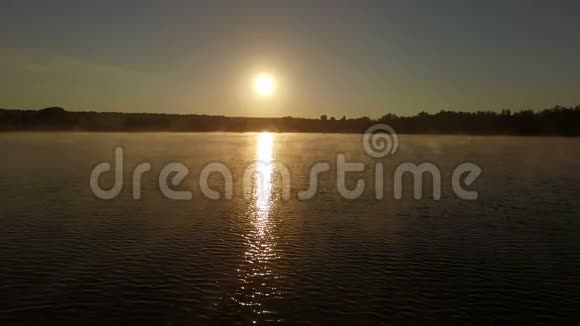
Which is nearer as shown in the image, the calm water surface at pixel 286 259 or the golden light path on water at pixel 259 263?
the calm water surface at pixel 286 259

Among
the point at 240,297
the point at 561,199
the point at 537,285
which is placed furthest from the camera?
the point at 561,199

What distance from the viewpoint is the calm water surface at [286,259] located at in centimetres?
1920

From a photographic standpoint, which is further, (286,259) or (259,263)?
(286,259)

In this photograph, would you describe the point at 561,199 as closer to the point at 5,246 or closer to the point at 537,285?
the point at 537,285

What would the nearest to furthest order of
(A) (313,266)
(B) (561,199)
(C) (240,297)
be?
(C) (240,297), (A) (313,266), (B) (561,199)

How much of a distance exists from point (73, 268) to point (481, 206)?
32.8m

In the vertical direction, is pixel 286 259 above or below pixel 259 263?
above

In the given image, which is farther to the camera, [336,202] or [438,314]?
[336,202]

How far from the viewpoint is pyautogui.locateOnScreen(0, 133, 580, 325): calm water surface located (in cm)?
1920

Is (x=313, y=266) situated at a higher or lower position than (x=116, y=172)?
lower

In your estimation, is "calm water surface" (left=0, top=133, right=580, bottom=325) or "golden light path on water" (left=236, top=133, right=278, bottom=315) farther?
"golden light path on water" (left=236, top=133, right=278, bottom=315)

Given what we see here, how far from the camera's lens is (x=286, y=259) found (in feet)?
84.4

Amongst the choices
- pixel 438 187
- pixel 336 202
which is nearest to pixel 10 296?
pixel 336 202

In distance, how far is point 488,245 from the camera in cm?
2930
